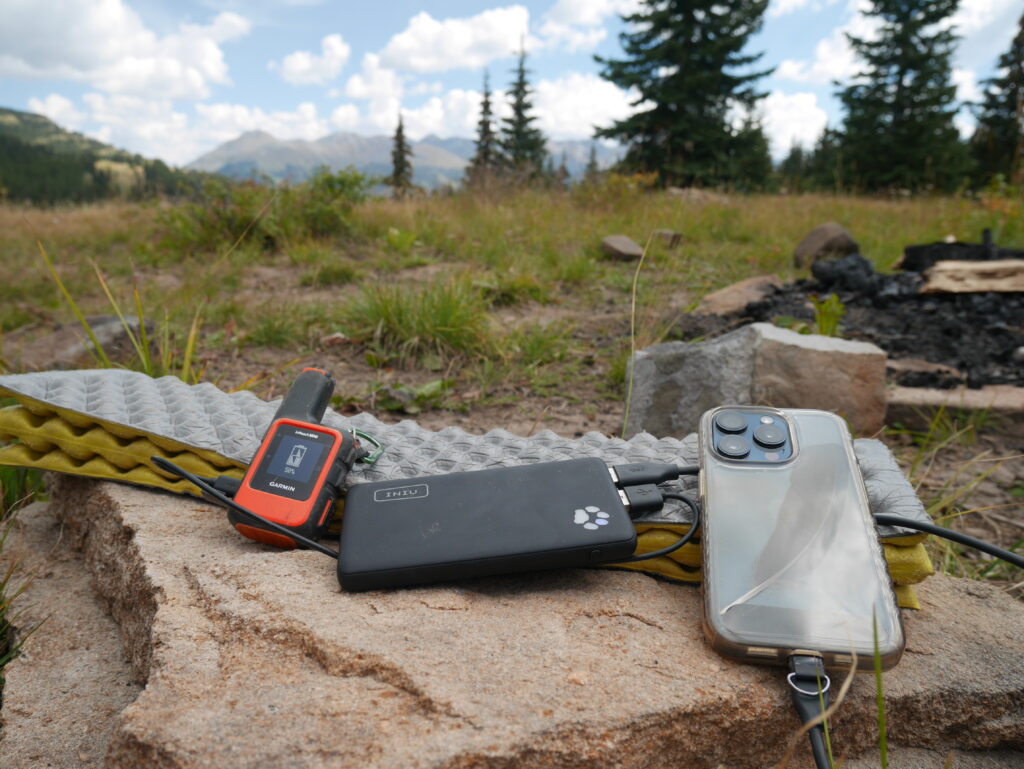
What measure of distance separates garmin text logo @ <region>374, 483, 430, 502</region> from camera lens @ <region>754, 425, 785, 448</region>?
0.62 m

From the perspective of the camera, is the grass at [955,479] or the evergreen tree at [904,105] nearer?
the grass at [955,479]

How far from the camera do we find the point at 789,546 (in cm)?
94

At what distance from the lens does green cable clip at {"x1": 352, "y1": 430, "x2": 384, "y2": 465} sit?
135cm

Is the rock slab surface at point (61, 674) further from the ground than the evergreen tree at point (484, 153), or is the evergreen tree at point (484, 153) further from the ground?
the evergreen tree at point (484, 153)

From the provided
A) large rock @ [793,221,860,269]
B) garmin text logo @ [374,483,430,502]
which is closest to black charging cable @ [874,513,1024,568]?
garmin text logo @ [374,483,430,502]

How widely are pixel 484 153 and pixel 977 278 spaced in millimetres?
13279

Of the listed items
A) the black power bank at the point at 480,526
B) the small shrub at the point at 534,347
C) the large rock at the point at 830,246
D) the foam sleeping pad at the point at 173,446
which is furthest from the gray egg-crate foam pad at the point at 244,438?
the large rock at the point at 830,246

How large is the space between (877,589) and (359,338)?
269 cm

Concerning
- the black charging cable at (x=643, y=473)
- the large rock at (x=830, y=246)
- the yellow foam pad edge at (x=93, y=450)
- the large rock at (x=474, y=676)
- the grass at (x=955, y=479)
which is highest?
the large rock at (x=830, y=246)

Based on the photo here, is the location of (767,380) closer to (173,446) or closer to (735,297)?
(735,297)

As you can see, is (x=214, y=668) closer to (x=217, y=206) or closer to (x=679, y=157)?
(x=217, y=206)

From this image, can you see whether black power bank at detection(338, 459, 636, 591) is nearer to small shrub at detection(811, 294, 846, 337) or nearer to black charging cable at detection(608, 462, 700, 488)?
black charging cable at detection(608, 462, 700, 488)

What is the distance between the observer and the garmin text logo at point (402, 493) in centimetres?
112

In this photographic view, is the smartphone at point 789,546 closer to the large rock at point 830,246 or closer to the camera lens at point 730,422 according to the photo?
the camera lens at point 730,422
